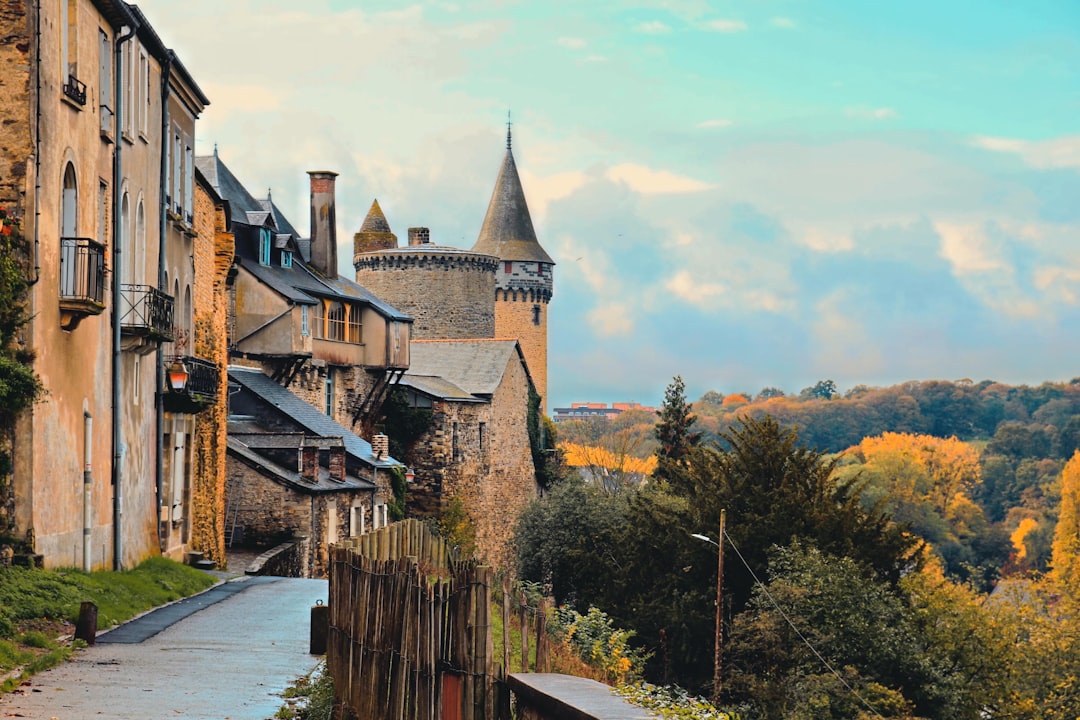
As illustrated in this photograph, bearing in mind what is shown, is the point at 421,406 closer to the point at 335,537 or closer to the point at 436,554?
the point at 335,537

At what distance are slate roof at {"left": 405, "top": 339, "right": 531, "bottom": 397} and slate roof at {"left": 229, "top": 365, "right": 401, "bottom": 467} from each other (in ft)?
53.0

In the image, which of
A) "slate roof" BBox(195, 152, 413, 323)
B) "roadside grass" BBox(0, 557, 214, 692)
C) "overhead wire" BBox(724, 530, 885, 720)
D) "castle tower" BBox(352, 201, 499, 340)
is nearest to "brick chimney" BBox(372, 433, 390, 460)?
"slate roof" BBox(195, 152, 413, 323)

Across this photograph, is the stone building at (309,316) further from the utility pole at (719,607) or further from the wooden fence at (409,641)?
the wooden fence at (409,641)

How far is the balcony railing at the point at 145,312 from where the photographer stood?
22.7 m

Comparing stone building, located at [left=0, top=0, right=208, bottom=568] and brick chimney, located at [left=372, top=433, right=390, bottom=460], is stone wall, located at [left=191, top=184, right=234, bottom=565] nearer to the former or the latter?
stone building, located at [left=0, top=0, right=208, bottom=568]

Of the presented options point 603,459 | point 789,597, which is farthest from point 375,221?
point 789,597

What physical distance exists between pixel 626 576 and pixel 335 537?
9154 millimetres

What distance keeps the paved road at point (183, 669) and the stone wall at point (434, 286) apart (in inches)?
2153

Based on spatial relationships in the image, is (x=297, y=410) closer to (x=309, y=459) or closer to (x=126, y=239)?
(x=309, y=459)

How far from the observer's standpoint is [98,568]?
69.5ft

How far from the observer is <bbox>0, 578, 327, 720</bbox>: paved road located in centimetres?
1209

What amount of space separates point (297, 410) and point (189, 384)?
15.1 metres

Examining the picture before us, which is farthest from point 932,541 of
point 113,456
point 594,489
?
point 113,456

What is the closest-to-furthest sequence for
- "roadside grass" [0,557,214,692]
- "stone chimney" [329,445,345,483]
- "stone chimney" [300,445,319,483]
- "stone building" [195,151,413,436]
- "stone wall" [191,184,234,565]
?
"roadside grass" [0,557,214,692]
"stone wall" [191,184,234,565]
"stone chimney" [300,445,319,483]
"stone chimney" [329,445,345,483]
"stone building" [195,151,413,436]
